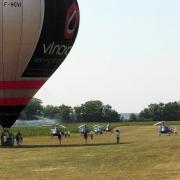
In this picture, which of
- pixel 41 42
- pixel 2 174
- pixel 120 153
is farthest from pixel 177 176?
pixel 41 42

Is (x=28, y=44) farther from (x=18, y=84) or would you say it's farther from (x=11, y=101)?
(x=11, y=101)

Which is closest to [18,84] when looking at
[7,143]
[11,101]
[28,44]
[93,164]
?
[11,101]

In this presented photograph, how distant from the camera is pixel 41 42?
43438 millimetres

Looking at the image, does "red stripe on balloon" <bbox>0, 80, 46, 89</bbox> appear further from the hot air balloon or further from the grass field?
the grass field

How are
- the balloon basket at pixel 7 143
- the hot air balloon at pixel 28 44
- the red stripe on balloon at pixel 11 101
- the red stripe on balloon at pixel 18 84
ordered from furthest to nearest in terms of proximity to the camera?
the balloon basket at pixel 7 143
the red stripe on balloon at pixel 11 101
the red stripe on balloon at pixel 18 84
the hot air balloon at pixel 28 44

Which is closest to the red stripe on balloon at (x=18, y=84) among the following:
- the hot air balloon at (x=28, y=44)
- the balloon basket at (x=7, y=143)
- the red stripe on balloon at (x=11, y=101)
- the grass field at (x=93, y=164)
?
→ the hot air balloon at (x=28, y=44)

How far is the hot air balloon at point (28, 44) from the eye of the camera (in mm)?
42719

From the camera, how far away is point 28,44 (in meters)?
43.1

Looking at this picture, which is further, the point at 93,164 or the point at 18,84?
the point at 18,84

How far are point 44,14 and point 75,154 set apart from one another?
11.2 metres

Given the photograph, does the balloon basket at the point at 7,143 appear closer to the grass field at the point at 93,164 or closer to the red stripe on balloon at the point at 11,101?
the red stripe on balloon at the point at 11,101

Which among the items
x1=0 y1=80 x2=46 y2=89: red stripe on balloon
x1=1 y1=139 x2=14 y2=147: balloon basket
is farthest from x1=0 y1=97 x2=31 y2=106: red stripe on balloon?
x1=1 y1=139 x2=14 y2=147: balloon basket

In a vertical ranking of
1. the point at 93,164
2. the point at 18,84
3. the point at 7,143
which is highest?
the point at 18,84

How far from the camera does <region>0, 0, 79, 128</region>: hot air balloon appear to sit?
4272 cm
